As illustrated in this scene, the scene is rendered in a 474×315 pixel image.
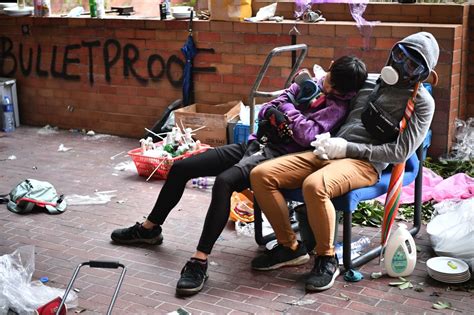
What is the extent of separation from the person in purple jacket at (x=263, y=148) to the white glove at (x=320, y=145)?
0.37 ft

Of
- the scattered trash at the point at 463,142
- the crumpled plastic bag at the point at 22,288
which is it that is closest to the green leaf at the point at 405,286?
the crumpled plastic bag at the point at 22,288

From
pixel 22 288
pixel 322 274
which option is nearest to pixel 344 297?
pixel 322 274

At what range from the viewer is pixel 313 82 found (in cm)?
469

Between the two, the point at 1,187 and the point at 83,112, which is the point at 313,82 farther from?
the point at 83,112

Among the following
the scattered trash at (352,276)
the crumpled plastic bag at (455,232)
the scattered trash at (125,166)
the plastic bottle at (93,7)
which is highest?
the plastic bottle at (93,7)

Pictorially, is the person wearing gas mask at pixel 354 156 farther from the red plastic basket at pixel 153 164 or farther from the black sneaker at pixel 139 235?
the red plastic basket at pixel 153 164

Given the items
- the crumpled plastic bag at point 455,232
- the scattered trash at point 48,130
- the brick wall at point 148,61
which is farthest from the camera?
the scattered trash at point 48,130

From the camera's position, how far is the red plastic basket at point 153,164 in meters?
6.51

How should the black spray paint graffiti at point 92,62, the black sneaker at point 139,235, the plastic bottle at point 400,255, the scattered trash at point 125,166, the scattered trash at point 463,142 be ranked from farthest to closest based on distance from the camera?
the black spray paint graffiti at point 92,62
the scattered trash at point 125,166
the scattered trash at point 463,142
the black sneaker at point 139,235
the plastic bottle at point 400,255

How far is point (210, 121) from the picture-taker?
7.09 metres

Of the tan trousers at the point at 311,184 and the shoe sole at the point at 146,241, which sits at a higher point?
the tan trousers at the point at 311,184

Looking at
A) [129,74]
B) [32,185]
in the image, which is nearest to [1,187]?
[32,185]

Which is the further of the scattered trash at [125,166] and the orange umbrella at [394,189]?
the scattered trash at [125,166]

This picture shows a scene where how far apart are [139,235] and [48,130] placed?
4124mm
